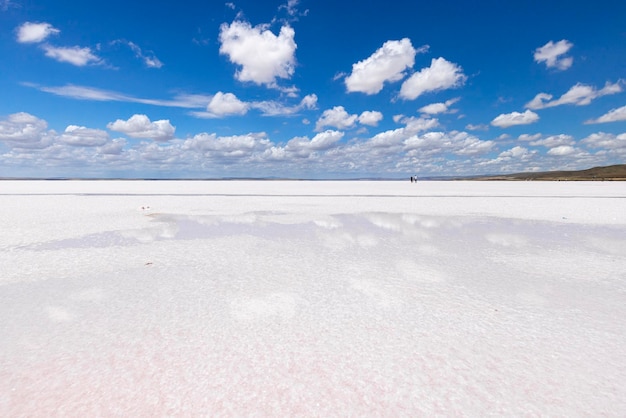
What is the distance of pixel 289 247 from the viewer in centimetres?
766

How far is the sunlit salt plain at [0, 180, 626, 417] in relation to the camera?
97.4 inches

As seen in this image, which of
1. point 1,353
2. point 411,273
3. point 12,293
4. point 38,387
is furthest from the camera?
point 411,273

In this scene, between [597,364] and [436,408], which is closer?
[436,408]

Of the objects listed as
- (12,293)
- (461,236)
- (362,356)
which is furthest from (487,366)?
(461,236)

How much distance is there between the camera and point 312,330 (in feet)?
11.7

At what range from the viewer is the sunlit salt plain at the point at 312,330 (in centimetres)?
247

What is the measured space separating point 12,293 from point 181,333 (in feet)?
9.69

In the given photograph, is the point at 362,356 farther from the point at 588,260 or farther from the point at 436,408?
the point at 588,260

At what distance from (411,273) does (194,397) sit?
4.01 meters

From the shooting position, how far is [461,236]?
29.5 ft

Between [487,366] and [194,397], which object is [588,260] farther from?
[194,397]

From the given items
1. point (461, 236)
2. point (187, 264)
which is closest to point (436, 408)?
point (187, 264)

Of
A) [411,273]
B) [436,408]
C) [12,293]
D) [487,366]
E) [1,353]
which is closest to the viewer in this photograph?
[436,408]

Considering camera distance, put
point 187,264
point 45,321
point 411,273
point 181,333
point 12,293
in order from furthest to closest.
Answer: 1. point 187,264
2. point 411,273
3. point 12,293
4. point 45,321
5. point 181,333
